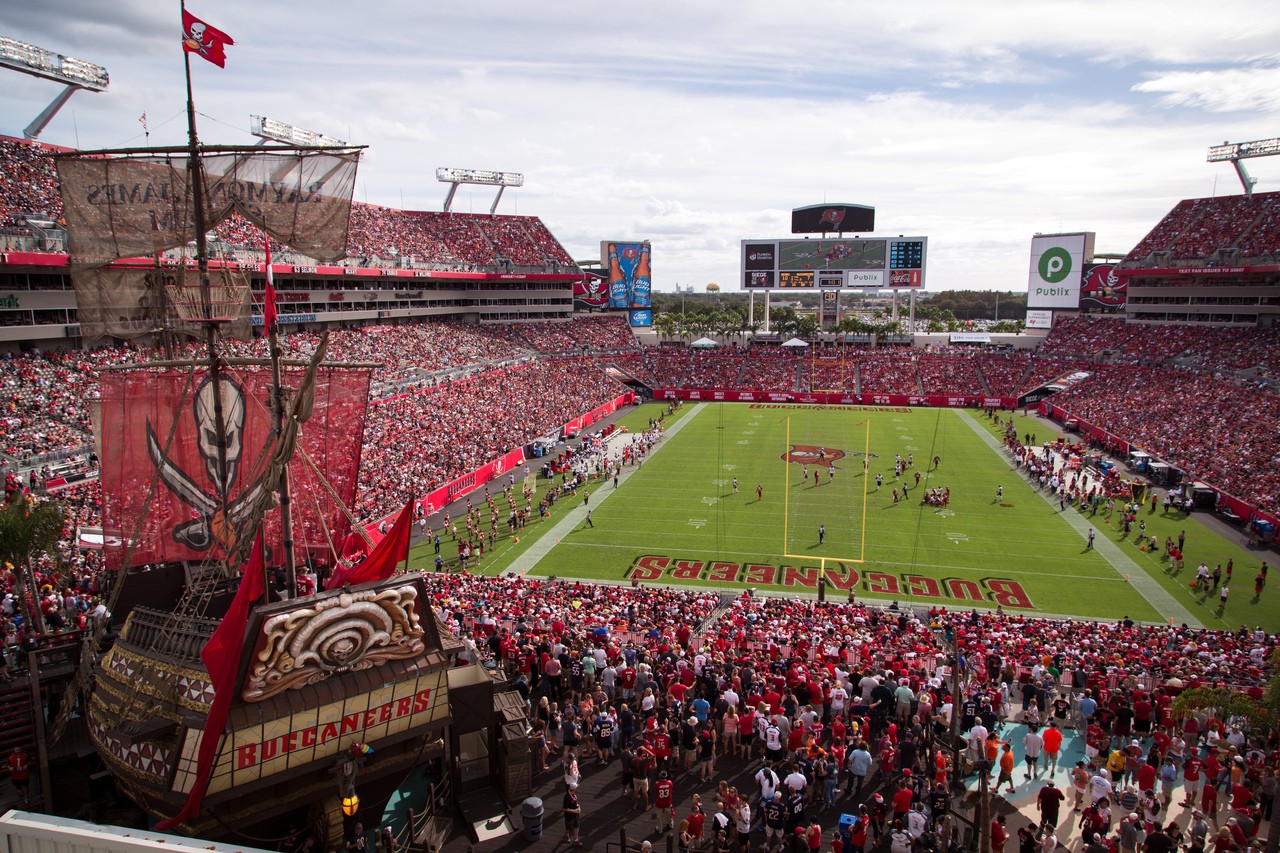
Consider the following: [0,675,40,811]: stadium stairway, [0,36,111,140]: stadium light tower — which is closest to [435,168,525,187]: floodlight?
[0,36,111,140]: stadium light tower

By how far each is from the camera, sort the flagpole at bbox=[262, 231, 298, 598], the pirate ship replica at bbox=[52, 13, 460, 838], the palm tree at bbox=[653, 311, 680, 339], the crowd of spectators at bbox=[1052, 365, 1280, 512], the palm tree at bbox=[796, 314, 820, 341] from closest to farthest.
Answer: the pirate ship replica at bbox=[52, 13, 460, 838] → the flagpole at bbox=[262, 231, 298, 598] → the crowd of spectators at bbox=[1052, 365, 1280, 512] → the palm tree at bbox=[653, 311, 680, 339] → the palm tree at bbox=[796, 314, 820, 341]

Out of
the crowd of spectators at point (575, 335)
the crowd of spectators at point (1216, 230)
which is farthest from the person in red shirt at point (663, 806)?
the crowd of spectators at point (1216, 230)

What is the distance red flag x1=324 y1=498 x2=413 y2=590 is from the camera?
966 cm

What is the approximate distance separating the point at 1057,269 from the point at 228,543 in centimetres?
7179

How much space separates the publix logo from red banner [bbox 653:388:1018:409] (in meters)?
17.4

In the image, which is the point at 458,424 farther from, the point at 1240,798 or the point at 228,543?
the point at 1240,798

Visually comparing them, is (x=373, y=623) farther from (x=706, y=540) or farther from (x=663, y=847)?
(x=706, y=540)

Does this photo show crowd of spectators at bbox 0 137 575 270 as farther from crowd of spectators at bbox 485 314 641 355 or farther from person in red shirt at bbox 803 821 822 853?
person in red shirt at bbox 803 821 822 853

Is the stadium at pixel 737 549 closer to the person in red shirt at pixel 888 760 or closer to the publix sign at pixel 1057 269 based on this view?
the person in red shirt at pixel 888 760

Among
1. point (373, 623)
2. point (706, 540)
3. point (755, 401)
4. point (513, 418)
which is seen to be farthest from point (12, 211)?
point (755, 401)

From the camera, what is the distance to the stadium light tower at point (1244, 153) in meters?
56.0

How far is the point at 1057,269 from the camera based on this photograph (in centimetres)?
6712

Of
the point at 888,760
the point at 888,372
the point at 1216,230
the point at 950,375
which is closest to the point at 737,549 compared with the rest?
the point at 888,760

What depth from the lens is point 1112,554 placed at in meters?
26.3
